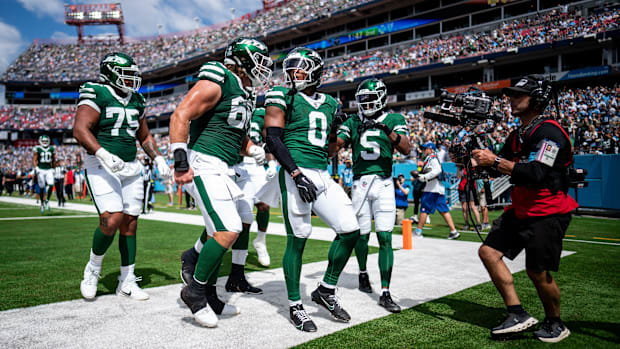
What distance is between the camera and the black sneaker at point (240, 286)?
4.21 metres

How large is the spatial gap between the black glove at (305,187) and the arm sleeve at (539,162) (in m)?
1.47

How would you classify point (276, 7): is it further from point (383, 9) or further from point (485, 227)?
point (485, 227)

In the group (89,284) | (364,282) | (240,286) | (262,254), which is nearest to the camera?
(89,284)

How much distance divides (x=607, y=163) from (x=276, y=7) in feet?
145

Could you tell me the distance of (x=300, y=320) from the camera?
3104 millimetres

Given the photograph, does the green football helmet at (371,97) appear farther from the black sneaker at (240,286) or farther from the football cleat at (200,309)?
the football cleat at (200,309)

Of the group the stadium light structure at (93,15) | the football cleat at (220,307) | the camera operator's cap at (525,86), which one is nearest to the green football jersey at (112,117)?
the football cleat at (220,307)

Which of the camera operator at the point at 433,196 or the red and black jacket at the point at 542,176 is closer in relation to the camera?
the red and black jacket at the point at 542,176

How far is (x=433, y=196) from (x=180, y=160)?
6644mm

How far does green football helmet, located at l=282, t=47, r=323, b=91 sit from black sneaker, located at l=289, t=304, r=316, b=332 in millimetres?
1850

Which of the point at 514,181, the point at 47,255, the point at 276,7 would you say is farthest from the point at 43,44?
the point at 514,181

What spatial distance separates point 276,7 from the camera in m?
49.6

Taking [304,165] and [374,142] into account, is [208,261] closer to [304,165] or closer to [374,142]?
[304,165]

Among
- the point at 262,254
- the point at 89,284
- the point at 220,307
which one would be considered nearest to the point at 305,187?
the point at 220,307
